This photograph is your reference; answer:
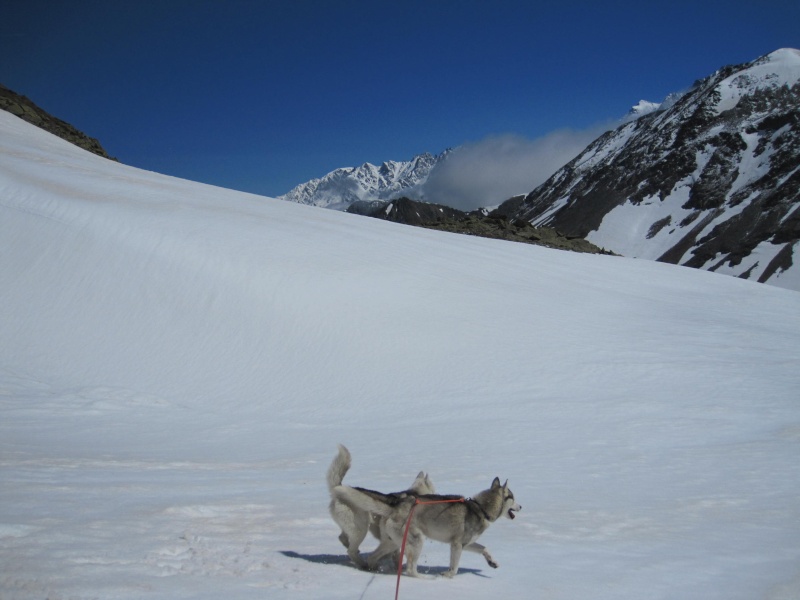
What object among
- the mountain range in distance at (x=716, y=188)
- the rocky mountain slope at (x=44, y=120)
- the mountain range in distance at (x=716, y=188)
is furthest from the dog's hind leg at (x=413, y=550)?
the mountain range in distance at (x=716, y=188)

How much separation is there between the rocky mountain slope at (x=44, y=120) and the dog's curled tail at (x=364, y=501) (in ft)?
170

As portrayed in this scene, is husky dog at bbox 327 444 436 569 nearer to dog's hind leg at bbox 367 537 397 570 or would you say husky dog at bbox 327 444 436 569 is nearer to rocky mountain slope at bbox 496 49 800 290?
dog's hind leg at bbox 367 537 397 570

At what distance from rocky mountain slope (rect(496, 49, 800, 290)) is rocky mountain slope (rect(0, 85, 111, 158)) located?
342ft


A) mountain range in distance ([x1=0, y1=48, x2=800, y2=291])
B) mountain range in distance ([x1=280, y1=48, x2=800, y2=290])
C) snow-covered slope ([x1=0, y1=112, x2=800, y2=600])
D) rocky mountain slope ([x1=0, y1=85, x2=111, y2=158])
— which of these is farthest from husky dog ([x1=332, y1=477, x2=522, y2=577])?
mountain range in distance ([x1=0, y1=48, x2=800, y2=291])

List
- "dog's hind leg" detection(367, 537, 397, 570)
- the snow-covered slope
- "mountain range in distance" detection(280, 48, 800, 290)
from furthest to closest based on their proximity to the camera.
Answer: "mountain range in distance" detection(280, 48, 800, 290) → the snow-covered slope → "dog's hind leg" detection(367, 537, 397, 570)

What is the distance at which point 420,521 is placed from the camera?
196 inches

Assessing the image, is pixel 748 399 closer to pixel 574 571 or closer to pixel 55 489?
pixel 574 571

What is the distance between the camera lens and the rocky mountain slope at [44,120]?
4956 centimetres

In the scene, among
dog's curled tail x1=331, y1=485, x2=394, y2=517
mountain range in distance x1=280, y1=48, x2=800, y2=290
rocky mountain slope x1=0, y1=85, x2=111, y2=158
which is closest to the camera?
dog's curled tail x1=331, y1=485, x2=394, y2=517

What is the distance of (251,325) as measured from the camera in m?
16.7

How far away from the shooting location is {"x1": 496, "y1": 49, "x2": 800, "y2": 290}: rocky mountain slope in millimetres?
120062

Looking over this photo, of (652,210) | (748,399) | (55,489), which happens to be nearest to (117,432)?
(55,489)

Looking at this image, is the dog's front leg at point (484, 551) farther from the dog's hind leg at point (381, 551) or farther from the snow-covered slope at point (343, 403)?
the dog's hind leg at point (381, 551)

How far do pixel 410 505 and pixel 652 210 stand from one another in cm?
16874
